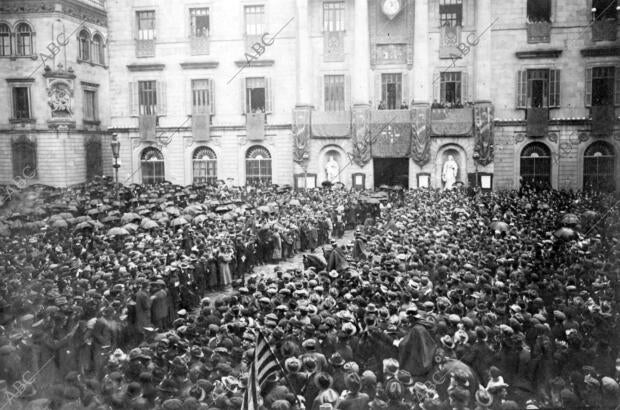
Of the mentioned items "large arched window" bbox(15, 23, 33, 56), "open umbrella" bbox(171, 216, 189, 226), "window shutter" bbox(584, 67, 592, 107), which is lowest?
"open umbrella" bbox(171, 216, 189, 226)

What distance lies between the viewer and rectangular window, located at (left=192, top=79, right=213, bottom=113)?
39312 millimetres

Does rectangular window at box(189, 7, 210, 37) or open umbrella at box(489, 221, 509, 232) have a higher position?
rectangular window at box(189, 7, 210, 37)

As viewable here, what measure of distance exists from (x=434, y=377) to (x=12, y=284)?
9.74 metres

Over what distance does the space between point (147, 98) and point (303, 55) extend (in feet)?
36.4

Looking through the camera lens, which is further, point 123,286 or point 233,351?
point 123,286

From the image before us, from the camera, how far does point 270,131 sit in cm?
3862

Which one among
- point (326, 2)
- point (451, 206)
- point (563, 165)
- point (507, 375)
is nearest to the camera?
point (507, 375)

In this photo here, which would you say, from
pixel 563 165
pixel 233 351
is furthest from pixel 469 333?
pixel 563 165

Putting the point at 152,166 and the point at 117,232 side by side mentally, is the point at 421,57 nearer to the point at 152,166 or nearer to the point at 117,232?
the point at 152,166

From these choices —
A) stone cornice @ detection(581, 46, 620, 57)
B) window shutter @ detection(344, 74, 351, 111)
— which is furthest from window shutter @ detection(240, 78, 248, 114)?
stone cornice @ detection(581, 46, 620, 57)

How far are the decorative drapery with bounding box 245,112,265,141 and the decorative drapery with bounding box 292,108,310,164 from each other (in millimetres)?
2251

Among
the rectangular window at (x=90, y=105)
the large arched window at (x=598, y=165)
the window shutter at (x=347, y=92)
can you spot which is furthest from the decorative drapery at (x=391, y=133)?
the rectangular window at (x=90, y=105)

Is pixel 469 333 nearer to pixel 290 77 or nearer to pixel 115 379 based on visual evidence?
pixel 115 379

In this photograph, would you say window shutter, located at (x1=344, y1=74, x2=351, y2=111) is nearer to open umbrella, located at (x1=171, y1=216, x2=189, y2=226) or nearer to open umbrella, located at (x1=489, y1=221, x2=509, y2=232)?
open umbrella, located at (x1=171, y1=216, x2=189, y2=226)
